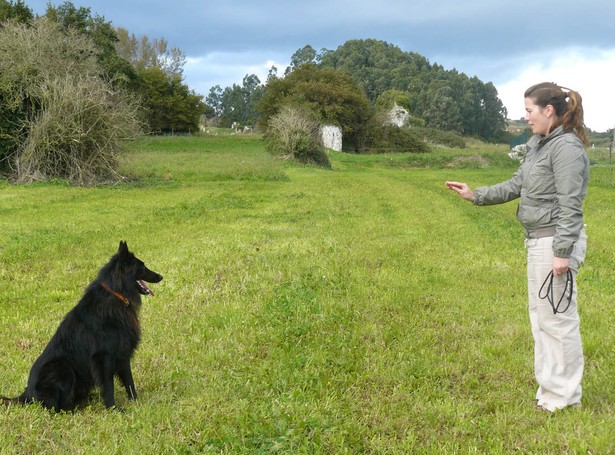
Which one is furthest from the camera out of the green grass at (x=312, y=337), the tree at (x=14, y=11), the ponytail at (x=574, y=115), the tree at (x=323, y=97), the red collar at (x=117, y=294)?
the tree at (x=323, y=97)

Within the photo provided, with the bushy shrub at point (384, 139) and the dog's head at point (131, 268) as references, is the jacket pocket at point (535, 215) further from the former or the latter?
the bushy shrub at point (384, 139)

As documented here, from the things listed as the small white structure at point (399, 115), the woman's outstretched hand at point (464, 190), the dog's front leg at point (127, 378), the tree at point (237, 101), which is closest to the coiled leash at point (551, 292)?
the woman's outstretched hand at point (464, 190)

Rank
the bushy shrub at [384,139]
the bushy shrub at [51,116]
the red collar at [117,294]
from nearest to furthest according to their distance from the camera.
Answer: the red collar at [117,294]
the bushy shrub at [51,116]
the bushy shrub at [384,139]

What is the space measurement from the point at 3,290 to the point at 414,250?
7389 millimetres

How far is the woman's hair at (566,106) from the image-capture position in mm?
4008

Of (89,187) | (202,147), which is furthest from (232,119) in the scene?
(89,187)

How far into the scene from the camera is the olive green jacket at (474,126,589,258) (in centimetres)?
384

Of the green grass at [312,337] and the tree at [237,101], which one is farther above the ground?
the tree at [237,101]

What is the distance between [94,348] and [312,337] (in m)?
2.38

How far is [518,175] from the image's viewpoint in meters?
4.48

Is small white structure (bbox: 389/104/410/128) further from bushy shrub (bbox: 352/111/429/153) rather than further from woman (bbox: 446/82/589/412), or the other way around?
woman (bbox: 446/82/589/412)

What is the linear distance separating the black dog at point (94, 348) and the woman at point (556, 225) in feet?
11.0

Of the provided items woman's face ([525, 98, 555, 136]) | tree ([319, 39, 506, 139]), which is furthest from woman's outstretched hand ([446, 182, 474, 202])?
tree ([319, 39, 506, 139])

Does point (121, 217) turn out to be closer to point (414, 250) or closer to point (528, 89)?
point (414, 250)
